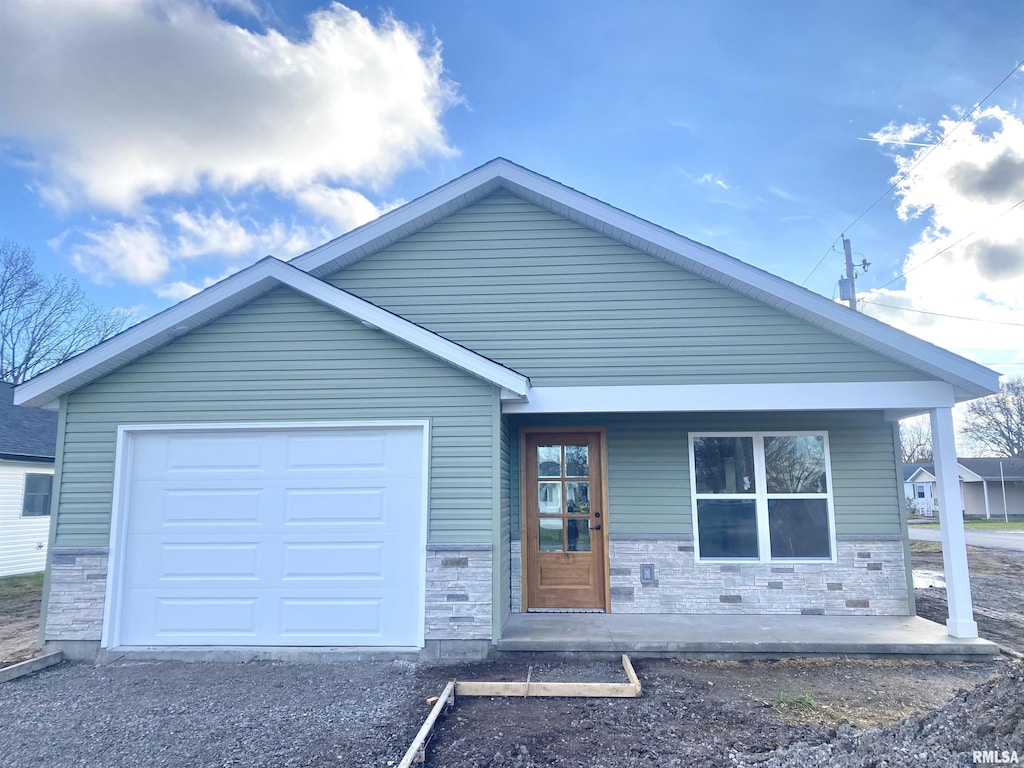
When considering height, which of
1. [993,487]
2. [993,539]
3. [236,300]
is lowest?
[993,539]

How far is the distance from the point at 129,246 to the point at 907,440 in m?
57.6

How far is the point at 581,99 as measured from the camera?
1055 centimetres

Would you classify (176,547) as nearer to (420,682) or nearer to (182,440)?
(182,440)

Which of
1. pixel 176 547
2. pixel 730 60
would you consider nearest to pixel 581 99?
pixel 730 60

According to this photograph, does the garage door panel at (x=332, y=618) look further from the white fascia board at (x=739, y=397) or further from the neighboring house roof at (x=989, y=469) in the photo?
the neighboring house roof at (x=989, y=469)

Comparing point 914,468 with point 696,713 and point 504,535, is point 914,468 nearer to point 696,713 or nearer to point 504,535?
point 504,535

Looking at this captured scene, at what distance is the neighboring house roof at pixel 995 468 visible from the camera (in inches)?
1330

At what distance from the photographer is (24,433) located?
1349 centimetres

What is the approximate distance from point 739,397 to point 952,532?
2.48 metres

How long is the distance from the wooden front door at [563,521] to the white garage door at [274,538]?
75.3 inches

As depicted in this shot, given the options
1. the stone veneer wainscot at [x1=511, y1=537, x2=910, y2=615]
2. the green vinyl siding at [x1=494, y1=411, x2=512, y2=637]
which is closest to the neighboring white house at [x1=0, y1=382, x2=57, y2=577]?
the green vinyl siding at [x1=494, y1=411, x2=512, y2=637]

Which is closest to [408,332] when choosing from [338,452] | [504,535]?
[338,452]

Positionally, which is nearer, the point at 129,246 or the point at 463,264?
the point at 463,264

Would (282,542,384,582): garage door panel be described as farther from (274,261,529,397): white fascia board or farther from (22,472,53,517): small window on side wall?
(22,472,53,517): small window on side wall
